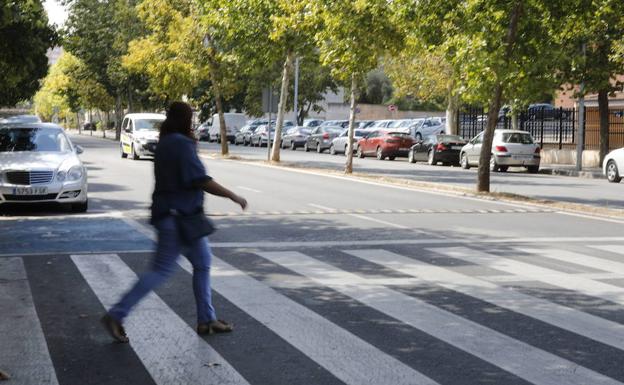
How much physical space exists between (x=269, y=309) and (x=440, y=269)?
2.79m

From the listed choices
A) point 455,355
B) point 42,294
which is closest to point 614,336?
point 455,355

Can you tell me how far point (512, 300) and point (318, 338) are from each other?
226 cm

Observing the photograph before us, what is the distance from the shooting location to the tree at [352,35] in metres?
27.2

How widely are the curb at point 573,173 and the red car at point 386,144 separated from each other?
1058cm

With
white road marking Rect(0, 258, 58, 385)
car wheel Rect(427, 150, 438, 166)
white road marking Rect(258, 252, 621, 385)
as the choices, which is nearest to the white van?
car wheel Rect(427, 150, 438, 166)

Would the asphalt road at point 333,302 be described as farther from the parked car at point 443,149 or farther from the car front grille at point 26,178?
the parked car at point 443,149

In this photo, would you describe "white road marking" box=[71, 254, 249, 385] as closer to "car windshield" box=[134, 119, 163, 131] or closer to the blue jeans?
the blue jeans

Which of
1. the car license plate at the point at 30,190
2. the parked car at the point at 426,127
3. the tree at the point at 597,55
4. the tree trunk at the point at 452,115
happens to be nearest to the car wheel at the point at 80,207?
the car license plate at the point at 30,190

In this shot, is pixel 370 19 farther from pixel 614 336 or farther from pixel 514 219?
pixel 614 336

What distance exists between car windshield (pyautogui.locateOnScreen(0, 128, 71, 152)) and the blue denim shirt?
10972mm

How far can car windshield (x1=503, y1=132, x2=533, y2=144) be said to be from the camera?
3450cm

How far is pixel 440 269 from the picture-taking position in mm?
10023

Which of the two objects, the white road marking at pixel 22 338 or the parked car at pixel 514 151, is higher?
the parked car at pixel 514 151

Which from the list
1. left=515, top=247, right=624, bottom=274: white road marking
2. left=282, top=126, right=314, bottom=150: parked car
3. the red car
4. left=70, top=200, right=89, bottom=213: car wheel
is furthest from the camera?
left=282, top=126, right=314, bottom=150: parked car
